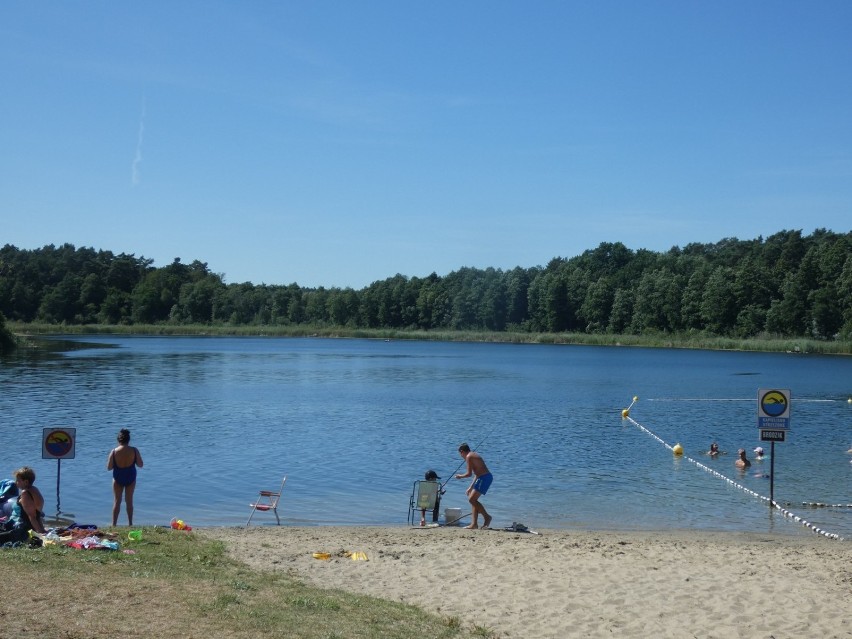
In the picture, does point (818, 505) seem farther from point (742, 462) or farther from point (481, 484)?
point (481, 484)

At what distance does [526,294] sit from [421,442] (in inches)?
4460

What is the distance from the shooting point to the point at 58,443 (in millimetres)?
15984

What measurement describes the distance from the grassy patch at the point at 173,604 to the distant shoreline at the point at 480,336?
296ft

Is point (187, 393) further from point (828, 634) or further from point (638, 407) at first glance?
point (828, 634)

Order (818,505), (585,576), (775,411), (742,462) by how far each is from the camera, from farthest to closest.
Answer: (742,462) → (818,505) → (775,411) → (585,576)

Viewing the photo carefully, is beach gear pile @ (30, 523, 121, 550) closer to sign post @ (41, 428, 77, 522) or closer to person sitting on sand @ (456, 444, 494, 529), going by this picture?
sign post @ (41, 428, 77, 522)

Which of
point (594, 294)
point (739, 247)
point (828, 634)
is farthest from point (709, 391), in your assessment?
point (739, 247)

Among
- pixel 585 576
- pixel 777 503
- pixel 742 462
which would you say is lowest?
pixel 777 503

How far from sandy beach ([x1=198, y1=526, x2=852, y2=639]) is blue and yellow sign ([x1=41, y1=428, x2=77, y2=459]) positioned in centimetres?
338

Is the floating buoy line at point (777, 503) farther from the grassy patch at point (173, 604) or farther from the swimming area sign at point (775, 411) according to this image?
the grassy patch at point (173, 604)

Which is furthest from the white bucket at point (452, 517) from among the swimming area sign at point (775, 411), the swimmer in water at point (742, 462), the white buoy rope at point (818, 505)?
the swimmer in water at point (742, 462)

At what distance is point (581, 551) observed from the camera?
43.3ft

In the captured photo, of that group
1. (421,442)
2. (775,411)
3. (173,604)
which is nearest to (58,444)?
(173,604)

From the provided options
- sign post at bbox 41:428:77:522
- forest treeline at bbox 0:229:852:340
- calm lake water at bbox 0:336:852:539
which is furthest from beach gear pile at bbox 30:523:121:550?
forest treeline at bbox 0:229:852:340
